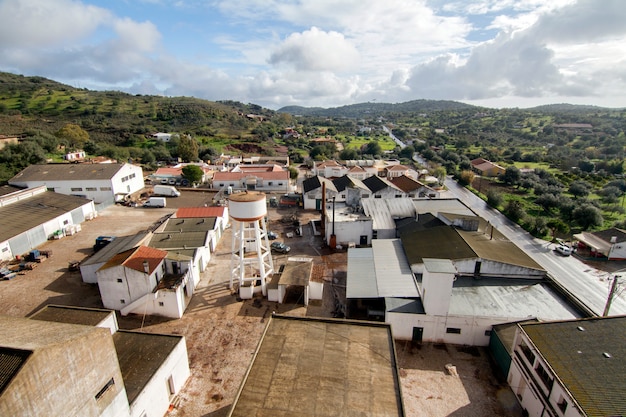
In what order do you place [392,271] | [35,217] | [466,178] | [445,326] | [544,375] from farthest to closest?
[466,178] → [35,217] → [392,271] → [445,326] → [544,375]

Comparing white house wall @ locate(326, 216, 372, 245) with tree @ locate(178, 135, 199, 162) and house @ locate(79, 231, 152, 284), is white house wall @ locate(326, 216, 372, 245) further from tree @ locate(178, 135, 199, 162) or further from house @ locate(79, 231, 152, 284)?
tree @ locate(178, 135, 199, 162)

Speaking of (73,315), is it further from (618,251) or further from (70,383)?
(618,251)

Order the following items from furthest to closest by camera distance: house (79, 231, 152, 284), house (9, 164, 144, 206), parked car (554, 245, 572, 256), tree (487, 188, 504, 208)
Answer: tree (487, 188, 504, 208) → house (9, 164, 144, 206) → parked car (554, 245, 572, 256) → house (79, 231, 152, 284)

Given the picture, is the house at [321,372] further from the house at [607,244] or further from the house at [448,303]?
the house at [607,244]

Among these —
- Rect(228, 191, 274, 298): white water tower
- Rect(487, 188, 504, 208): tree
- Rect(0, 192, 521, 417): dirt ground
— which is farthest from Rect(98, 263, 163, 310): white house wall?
Rect(487, 188, 504, 208): tree

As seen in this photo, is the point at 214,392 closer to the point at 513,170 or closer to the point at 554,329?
the point at 554,329

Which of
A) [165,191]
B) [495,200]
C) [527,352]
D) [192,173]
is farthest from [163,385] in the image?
[495,200]

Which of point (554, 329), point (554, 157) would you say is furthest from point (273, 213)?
point (554, 157)
